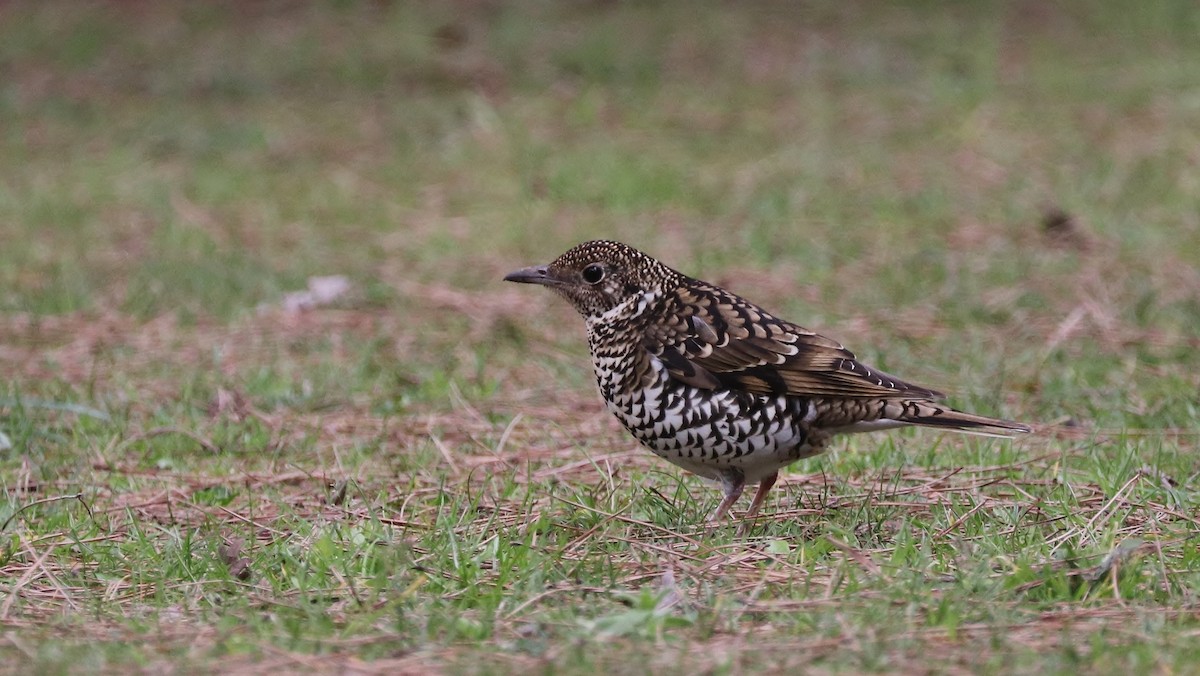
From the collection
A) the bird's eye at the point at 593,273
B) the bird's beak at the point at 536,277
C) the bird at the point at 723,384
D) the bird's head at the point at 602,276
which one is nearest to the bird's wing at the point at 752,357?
the bird at the point at 723,384

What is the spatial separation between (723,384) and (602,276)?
24.7 inches

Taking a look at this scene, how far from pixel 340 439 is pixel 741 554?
8.00 ft

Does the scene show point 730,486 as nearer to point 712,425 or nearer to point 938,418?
point 712,425

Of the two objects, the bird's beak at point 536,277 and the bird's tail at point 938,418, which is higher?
the bird's beak at point 536,277

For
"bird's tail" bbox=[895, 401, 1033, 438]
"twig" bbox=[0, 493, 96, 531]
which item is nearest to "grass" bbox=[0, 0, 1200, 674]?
"twig" bbox=[0, 493, 96, 531]

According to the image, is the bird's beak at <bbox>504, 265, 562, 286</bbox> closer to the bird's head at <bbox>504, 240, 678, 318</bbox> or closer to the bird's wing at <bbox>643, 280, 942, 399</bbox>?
the bird's head at <bbox>504, 240, 678, 318</bbox>

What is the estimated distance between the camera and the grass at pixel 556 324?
170 inches

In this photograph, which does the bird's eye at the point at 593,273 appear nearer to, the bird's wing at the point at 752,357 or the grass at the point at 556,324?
the bird's wing at the point at 752,357

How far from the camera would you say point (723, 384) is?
528 cm

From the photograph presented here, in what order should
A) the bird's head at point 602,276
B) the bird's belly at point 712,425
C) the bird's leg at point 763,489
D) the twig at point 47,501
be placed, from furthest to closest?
the bird's head at point 602,276
the bird's leg at point 763,489
the twig at point 47,501
the bird's belly at point 712,425

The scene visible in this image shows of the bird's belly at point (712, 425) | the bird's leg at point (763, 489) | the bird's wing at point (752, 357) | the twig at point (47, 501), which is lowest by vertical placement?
the twig at point (47, 501)

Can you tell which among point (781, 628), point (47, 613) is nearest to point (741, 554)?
point (781, 628)

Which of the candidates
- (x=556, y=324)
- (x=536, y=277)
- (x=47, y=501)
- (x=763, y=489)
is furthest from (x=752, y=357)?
(x=556, y=324)

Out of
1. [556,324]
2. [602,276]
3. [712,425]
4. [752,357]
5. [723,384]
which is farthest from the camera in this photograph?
[556,324]
